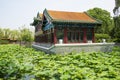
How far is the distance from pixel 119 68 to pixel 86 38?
11384 mm

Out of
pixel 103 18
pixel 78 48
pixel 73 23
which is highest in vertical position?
pixel 103 18

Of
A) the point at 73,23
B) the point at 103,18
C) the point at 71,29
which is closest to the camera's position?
the point at 73,23

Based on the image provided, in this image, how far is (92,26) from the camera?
20.4 meters

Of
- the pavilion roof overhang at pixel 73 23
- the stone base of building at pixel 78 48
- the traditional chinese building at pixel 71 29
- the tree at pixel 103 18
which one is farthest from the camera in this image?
the tree at pixel 103 18

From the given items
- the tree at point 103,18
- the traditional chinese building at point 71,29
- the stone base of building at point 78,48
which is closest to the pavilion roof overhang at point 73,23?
the traditional chinese building at point 71,29

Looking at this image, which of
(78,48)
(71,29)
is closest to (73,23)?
(71,29)

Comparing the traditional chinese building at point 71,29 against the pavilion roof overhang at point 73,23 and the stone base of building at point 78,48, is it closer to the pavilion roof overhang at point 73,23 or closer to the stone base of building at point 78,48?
the pavilion roof overhang at point 73,23

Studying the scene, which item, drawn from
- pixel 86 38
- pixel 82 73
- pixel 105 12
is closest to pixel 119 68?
pixel 82 73

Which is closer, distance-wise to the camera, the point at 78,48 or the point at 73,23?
the point at 78,48

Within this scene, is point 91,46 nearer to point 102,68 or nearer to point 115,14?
point 102,68

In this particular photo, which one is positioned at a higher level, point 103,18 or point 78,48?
point 103,18

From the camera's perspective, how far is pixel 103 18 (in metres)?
42.7

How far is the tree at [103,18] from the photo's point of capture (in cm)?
4047

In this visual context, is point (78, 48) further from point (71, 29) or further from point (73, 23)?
point (71, 29)
